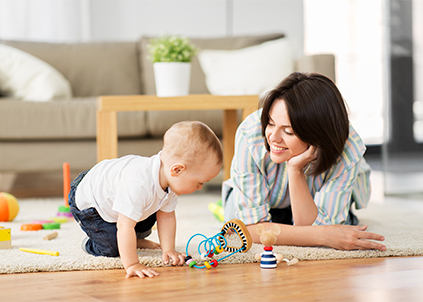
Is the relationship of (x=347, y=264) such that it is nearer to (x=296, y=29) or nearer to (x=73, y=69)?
(x=73, y=69)

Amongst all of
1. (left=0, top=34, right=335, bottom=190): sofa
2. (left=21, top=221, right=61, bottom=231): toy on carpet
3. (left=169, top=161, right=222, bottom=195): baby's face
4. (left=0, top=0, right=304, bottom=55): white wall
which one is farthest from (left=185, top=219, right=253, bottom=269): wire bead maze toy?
(left=0, top=0, right=304, bottom=55): white wall

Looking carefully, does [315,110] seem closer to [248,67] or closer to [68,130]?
[68,130]

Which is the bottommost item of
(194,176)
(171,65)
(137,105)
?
(194,176)

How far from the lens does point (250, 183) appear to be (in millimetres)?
1332

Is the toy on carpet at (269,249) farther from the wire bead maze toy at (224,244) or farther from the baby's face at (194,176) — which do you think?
the baby's face at (194,176)

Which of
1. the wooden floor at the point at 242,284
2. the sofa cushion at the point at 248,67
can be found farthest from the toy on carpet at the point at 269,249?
the sofa cushion at the point at 248,67

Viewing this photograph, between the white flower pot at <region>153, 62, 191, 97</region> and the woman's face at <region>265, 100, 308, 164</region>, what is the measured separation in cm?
65

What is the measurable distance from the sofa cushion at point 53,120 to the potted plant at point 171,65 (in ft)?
1.58

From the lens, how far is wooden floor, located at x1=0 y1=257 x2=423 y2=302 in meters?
0.92

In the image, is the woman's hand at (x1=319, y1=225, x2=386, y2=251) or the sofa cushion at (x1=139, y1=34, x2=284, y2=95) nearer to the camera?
the woman's hand at (x1=319, y1=225, x2=386, y2=251)

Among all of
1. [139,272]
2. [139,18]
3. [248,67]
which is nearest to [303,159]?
[139,272]

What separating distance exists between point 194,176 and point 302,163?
333 millimetres

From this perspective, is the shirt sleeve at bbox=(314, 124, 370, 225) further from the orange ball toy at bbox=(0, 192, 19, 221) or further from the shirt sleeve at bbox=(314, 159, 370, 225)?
the orange ball toy at bbox=(0, 192, 19, 221)

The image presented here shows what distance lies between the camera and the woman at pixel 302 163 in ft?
3.88
